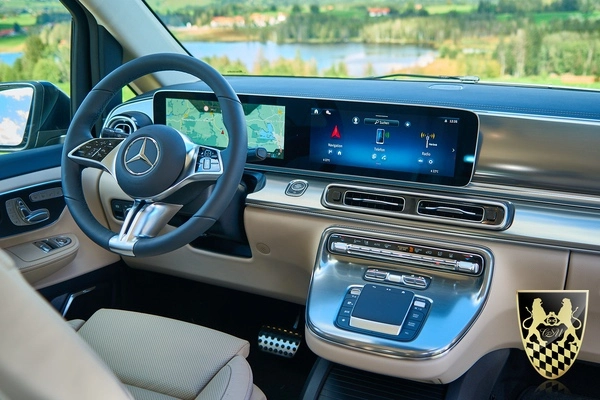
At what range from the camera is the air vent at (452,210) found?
1769mm

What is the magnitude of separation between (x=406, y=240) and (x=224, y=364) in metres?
0.65

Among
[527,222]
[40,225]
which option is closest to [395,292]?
[527,222]

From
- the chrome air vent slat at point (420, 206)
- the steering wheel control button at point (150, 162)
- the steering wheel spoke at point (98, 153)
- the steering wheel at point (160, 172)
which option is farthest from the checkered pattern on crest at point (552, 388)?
the steering wheel spoke at point (98, 153)

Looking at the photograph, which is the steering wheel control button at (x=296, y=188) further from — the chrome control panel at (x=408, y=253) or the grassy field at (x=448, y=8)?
the grassy field at (x=448, y=8)

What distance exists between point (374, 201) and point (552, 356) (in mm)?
689

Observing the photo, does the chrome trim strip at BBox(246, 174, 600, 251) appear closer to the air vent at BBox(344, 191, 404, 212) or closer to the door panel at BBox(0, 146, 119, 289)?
the air vent at BBox(344, 191, 404, 212)

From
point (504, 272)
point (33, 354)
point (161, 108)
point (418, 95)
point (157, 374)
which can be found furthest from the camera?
point (161, 108)

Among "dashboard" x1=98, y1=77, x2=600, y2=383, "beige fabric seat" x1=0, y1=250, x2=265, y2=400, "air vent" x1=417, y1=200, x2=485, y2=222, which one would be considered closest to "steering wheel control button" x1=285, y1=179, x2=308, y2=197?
"dashboard" x1=98, y1=77, x2=600, y2=383

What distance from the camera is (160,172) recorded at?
161cm

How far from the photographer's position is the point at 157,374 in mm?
1548

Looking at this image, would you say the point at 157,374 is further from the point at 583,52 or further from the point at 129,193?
the point at 583,52

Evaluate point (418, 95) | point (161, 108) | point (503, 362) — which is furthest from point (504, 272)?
point (161, 108)

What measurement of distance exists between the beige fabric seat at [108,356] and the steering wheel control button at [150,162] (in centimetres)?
38

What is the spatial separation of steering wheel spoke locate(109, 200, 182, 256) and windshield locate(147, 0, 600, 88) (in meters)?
0.90
